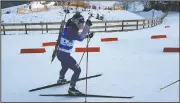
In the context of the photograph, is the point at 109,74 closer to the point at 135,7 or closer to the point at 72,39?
the point at 72,39

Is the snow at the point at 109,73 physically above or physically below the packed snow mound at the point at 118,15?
above

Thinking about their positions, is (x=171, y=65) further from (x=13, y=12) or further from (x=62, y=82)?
(x=13, y=12)

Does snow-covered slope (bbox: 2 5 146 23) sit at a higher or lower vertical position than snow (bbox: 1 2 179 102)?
lower

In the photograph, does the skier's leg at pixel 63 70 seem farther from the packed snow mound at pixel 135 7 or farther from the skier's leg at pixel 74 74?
the packed snow mound at pixel 135 7

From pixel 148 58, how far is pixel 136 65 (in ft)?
3.97

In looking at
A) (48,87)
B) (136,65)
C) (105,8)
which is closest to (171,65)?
(136,65)

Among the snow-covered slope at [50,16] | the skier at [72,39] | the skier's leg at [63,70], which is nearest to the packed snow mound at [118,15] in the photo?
the snow-covered slope at [50,16]

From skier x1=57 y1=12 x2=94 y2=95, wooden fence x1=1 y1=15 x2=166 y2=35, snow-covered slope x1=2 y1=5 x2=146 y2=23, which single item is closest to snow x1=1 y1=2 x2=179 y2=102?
skier x1=57 y1=12 x2=94 y2=95

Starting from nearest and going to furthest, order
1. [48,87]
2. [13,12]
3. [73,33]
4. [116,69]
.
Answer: [73,33] → [48,87] → [116,69] → [13,12]

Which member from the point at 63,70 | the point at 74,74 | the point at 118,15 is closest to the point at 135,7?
the point at 118,15

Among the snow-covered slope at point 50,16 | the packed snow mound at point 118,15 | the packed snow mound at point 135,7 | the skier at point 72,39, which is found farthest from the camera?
the packed snow mound at point 135,7

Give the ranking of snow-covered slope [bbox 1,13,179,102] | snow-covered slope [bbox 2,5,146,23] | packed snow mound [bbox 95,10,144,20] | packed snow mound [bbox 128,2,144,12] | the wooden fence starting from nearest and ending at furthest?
snow-covered slope [bbox 1,13,179,102] < the wooden fence < snow-covered slope [bbox 2,5,146,23] < packed snow mound [bbox 95,10,144,20] < packed snow mound [bbox 128,2,144,12]

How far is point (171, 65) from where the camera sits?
9102 millimetres

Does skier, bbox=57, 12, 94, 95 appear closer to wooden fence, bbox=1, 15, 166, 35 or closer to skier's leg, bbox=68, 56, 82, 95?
skier's leg, bbox=68, 56, 82, 95
